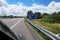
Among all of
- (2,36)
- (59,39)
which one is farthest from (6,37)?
(59,39)

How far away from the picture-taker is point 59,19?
74.9 m

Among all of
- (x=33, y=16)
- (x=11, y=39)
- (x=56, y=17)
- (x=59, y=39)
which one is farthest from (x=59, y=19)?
(x=11, y=39)

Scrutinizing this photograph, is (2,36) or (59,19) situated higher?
(2,36)

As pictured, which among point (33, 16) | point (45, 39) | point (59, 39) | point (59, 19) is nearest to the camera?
point (59, 39)

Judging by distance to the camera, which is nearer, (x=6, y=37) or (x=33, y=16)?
(x=6, y=37)

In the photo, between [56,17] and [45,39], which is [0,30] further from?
[56,17]

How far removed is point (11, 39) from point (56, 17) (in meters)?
75.1

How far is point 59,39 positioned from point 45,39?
7.41 meters

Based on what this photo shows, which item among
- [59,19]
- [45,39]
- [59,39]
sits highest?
[59,39]

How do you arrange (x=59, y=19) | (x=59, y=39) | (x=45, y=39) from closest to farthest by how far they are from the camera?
(x=59, y=39), (x=45, y=39), (x=59, y=19)

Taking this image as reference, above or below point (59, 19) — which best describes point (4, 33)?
above

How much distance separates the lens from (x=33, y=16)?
6694cm

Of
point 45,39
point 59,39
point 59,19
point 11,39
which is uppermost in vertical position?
point 11,39

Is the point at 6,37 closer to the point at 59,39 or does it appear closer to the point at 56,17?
the point at 59,39
